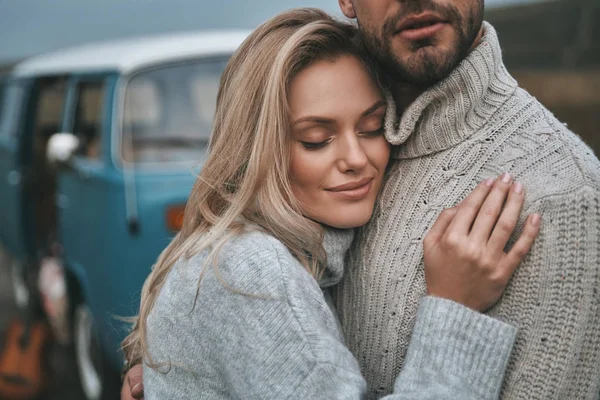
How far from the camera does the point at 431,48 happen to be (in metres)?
1.77

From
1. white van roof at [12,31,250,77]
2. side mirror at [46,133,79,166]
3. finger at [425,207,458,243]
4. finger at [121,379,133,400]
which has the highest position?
finger at [425,207,458,243]

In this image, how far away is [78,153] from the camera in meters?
4.86

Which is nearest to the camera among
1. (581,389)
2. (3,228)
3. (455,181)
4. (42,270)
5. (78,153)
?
(581,389)

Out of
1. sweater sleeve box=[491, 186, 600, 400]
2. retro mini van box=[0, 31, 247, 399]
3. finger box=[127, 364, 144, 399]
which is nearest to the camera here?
sweater sleeve box=[491, 186, 600, 400]

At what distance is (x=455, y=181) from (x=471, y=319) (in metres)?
0.37

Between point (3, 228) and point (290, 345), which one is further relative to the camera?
point (3, 228)

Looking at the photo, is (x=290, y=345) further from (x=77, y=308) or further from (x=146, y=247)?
(x=77, y=308)

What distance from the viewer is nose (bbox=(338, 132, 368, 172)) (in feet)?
6.22

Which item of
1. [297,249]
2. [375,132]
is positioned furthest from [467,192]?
[297,249]

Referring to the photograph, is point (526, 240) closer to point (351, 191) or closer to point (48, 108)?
point (351, 191)

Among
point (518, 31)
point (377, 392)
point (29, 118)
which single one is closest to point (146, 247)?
point (377, 392)

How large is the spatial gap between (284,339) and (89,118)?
347 cm

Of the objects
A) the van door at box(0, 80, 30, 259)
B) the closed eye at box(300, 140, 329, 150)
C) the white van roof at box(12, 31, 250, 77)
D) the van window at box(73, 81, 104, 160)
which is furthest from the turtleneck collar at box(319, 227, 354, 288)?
the van door at box(0, 80, 30, 259)

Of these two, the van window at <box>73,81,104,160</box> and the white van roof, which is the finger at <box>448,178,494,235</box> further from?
the van window at <box>73,81,104,160</box>
